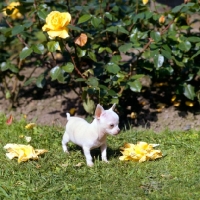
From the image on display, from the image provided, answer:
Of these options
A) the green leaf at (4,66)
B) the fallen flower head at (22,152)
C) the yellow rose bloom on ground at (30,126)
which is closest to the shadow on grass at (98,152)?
the fallen flower head at (22,152)

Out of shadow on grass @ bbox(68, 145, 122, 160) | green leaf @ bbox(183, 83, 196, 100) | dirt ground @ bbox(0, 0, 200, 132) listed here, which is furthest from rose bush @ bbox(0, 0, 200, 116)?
shadow on grass @ bbox(68, 145, 122, 160)

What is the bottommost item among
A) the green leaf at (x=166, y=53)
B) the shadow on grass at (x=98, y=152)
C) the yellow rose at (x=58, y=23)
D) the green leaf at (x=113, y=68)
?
the shadow on grass at (x=98, y=152)

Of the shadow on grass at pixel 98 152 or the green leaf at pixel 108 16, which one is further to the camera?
the green leaf at pixel 108 16

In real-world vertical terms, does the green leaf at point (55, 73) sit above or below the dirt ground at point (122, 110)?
above

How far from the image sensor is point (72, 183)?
363cm

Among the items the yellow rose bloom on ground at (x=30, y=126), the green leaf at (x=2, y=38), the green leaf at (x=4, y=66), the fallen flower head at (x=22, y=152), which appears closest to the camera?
the fallen flower head at (x=22, y=152)

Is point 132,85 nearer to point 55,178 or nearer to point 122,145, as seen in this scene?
point 122,145

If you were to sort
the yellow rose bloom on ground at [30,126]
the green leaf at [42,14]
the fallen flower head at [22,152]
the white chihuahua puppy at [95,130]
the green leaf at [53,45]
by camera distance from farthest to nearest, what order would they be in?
the yellow rose bloom on ground at [30,126] < the green leaf at [42,14] < the green leaf at [53,45] < the fallen flower head at [22,152] < the white chihuahua puppy at [95,130]

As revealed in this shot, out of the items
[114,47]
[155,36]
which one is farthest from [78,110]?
[155,36]

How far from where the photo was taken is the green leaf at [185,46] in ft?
15.8

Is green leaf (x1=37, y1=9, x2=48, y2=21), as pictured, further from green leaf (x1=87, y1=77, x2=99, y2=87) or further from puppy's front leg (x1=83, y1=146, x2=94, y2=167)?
puppy's front leg (x1=83, y1=146, x2=94, y2=167)

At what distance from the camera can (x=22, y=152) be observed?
4039 millimetres

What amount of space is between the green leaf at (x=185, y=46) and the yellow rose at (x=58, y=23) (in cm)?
111

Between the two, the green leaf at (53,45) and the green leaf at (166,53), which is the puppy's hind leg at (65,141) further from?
the green leaf at (166,53)
